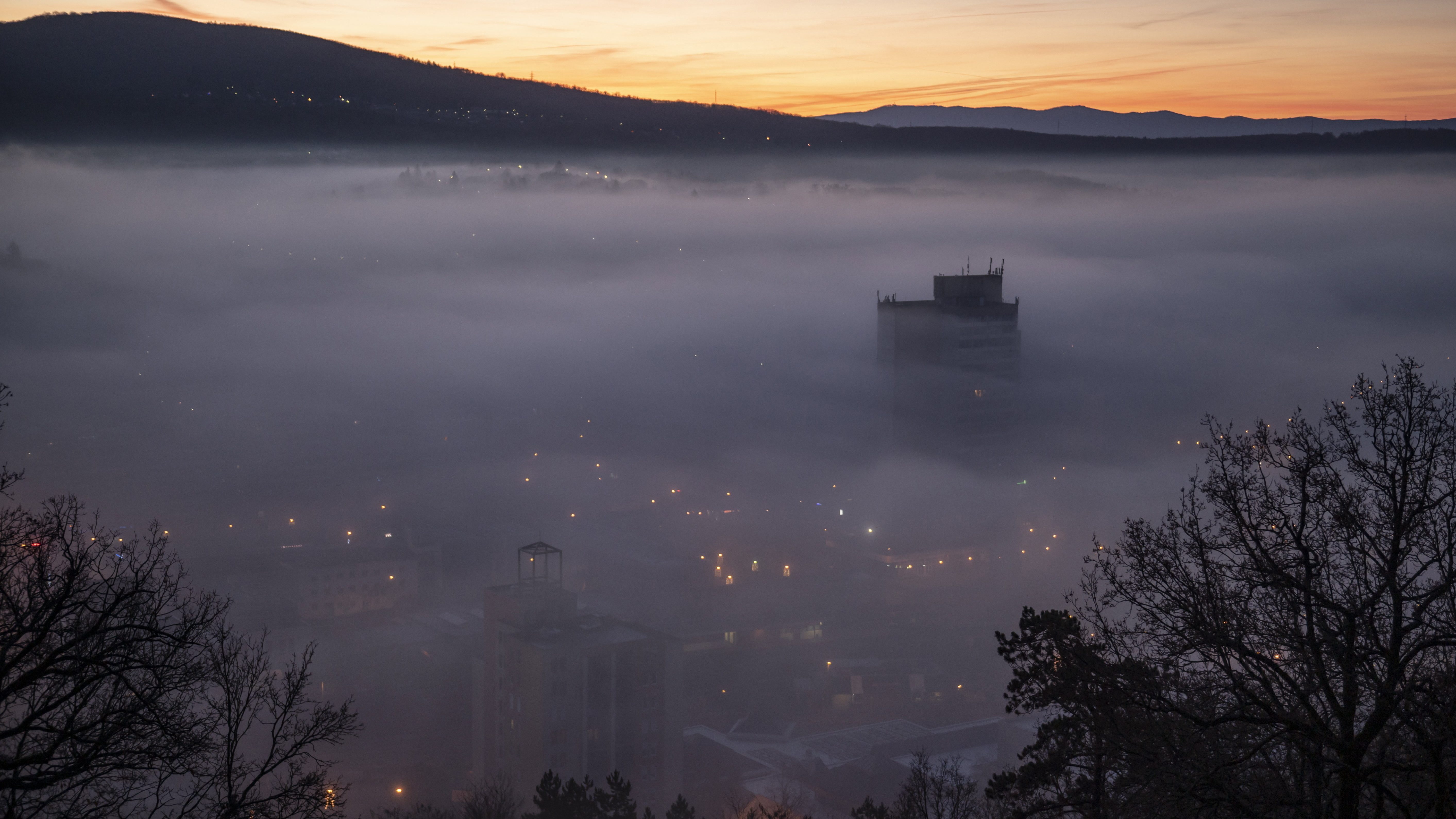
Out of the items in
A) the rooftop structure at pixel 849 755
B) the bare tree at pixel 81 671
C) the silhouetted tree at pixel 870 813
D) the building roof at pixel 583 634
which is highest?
the bare tree at pixel 81 671

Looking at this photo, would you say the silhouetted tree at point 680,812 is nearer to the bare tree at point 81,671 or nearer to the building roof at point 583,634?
the bare tree at point 81,671

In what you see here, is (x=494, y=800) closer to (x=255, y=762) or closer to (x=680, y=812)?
(x=680, y=812)

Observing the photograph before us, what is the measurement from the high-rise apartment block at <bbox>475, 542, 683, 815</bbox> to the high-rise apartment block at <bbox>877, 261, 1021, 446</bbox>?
51559mm

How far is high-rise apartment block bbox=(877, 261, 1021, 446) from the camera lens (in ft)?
268

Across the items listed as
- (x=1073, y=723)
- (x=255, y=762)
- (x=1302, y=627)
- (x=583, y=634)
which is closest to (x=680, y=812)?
(x=1073, y=723)

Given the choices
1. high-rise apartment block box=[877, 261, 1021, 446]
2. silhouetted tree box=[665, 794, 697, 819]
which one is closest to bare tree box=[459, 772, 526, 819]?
silhouetted tree box=[665, 794, 697, 819]

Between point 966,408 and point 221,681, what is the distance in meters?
79.6

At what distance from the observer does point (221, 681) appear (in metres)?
8.87

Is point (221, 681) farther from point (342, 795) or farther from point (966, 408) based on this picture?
Answer: point (966, 408)

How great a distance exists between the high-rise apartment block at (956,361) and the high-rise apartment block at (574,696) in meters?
51.6

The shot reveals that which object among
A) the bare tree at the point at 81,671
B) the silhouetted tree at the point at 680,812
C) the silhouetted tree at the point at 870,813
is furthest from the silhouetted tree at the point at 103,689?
the silhouetted tree at the point at 680,812

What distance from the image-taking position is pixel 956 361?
272 feet

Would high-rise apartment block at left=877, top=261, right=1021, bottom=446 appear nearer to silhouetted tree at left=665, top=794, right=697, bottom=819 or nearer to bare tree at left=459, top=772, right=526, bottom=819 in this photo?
bare tree at left=459, top=772, right=526, bottom=819

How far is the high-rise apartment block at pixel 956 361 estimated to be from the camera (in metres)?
81.8
